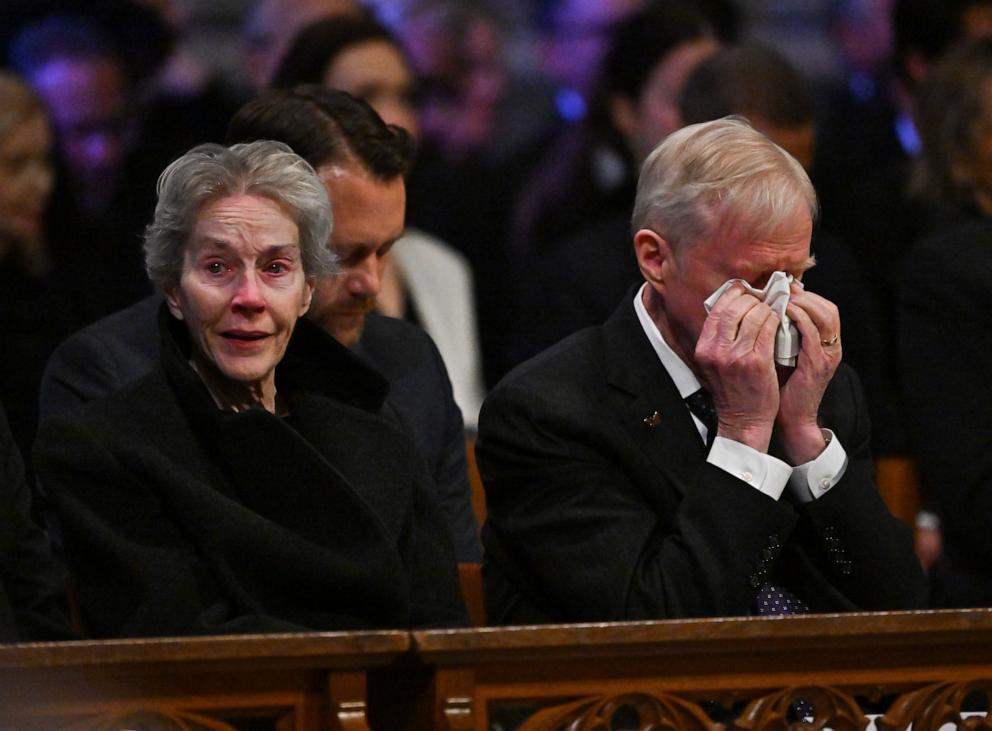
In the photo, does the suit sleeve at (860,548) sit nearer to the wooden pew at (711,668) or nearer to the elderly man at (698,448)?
the elderly man at (698,448)

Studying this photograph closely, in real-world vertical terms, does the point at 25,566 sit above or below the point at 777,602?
above

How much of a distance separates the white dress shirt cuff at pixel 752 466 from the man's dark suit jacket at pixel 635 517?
22mm

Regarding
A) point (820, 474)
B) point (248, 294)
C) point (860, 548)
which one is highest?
point (248, 294)

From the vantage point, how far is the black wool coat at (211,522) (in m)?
3.04

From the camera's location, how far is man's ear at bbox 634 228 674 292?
344 cm

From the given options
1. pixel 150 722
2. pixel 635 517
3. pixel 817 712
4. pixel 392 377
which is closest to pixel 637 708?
pixel 817 712

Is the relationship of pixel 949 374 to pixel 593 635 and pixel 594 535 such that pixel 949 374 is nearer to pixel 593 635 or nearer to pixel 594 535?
pixel 594 535

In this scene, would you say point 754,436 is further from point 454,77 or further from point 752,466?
point 454,77

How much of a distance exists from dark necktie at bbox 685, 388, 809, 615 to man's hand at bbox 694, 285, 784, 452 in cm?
13

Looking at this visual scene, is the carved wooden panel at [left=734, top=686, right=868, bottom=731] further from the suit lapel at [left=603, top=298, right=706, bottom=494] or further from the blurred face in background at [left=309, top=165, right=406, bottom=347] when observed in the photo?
the blurred face in background at [left=309, top=165, right=406, bottom=347]

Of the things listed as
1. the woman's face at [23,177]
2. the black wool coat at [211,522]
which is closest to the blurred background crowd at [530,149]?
the woman's face at [23,177]

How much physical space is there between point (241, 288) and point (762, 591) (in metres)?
1.07

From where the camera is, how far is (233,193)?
333 centimetres

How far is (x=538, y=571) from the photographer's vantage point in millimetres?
3324
